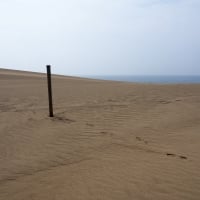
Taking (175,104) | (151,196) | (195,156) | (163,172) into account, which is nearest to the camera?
(151,196)

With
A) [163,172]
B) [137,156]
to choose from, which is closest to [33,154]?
[137,156]

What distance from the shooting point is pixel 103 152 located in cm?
561

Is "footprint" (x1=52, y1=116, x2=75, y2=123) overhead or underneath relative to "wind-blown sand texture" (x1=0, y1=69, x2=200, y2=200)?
overhead

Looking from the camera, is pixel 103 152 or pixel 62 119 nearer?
pixel 103 152

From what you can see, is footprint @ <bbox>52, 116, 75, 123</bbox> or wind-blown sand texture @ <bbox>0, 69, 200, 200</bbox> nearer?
wind-blown sand texture @ <bbox>0, 69, 200, 200</bbox>

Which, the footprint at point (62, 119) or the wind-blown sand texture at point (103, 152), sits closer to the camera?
the wind-blown sand texture at point (103, 152)

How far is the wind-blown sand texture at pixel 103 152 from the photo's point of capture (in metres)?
4.04

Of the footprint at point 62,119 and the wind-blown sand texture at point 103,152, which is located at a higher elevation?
the footprint at point 62,119

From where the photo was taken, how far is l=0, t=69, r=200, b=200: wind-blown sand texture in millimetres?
4043

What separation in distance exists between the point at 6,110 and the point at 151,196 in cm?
755

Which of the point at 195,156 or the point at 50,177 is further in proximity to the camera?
the point at 195,156

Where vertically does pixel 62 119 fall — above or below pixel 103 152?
above

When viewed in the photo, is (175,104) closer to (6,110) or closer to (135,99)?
(135,99)

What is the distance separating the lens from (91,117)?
854 cm
